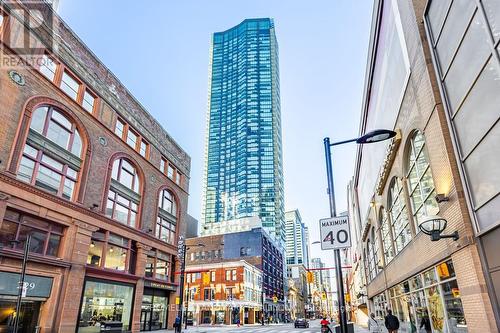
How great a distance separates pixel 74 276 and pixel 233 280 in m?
42.3

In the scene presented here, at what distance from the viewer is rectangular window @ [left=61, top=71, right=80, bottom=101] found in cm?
2378

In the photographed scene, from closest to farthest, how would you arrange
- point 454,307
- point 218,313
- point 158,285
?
point 454,307 → point 158,285 → point 218,313

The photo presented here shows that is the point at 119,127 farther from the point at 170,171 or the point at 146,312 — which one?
the point at 146,312

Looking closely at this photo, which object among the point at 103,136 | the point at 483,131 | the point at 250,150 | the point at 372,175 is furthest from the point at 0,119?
the point at 250,150

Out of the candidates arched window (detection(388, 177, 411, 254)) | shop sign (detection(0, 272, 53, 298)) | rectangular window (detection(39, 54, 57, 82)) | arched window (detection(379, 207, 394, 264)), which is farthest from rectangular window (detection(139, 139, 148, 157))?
arched window (detection(388, 177, 411, 254))

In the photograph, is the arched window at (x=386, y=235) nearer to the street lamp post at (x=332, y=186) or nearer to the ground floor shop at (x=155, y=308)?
the street lamp post at (x=332, y=186)

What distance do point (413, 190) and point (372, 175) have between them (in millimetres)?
10951

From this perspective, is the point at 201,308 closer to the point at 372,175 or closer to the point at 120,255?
the point at 120,255

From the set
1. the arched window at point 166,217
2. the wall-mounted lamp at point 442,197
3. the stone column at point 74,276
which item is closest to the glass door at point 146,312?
the arched window at point 166,217

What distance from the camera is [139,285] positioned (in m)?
29.0

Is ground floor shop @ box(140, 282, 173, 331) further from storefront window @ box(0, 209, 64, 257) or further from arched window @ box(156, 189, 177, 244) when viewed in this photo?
storefront window @ box(0, 209, 64, 257)

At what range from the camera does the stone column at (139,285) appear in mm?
27875

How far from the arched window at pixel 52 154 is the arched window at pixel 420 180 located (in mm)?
21087

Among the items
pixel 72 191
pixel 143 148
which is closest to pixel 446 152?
pixel 72 191
